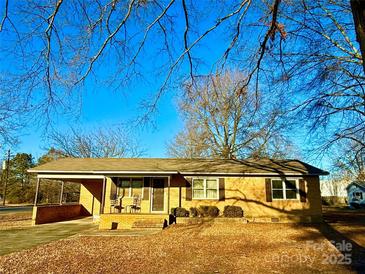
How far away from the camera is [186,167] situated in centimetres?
1580

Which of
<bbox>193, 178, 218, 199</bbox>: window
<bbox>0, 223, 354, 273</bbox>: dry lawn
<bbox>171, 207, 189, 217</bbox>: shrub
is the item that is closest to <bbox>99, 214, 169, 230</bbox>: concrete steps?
<bbox>171, 207, 189, 217</bbox>: shrub

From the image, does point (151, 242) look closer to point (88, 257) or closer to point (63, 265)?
point (88, 257)

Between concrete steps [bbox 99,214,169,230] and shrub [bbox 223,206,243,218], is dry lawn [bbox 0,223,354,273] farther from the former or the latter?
shrub [bbox 223,206,243,218]

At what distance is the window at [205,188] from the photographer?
594 inches

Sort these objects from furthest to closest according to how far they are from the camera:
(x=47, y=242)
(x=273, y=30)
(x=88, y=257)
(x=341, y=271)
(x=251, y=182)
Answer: (x=251, y=182) < (x=47, y=242) < (x=88, y=257) < (x=341, y=271) < (x=273, y=30)

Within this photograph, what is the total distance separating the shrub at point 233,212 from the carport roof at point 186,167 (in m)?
1.96

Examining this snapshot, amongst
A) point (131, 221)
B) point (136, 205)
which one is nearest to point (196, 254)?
point (131, 221)

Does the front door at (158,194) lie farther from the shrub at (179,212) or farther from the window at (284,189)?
the window at (284,189)

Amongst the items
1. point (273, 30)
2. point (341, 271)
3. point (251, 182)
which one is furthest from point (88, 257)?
point (251, 182)

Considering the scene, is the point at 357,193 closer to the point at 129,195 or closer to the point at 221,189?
the point at 221,189

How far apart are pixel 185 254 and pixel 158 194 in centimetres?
791

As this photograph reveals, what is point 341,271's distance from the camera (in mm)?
5996

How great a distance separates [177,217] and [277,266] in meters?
8.34

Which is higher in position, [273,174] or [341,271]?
[273,174]
